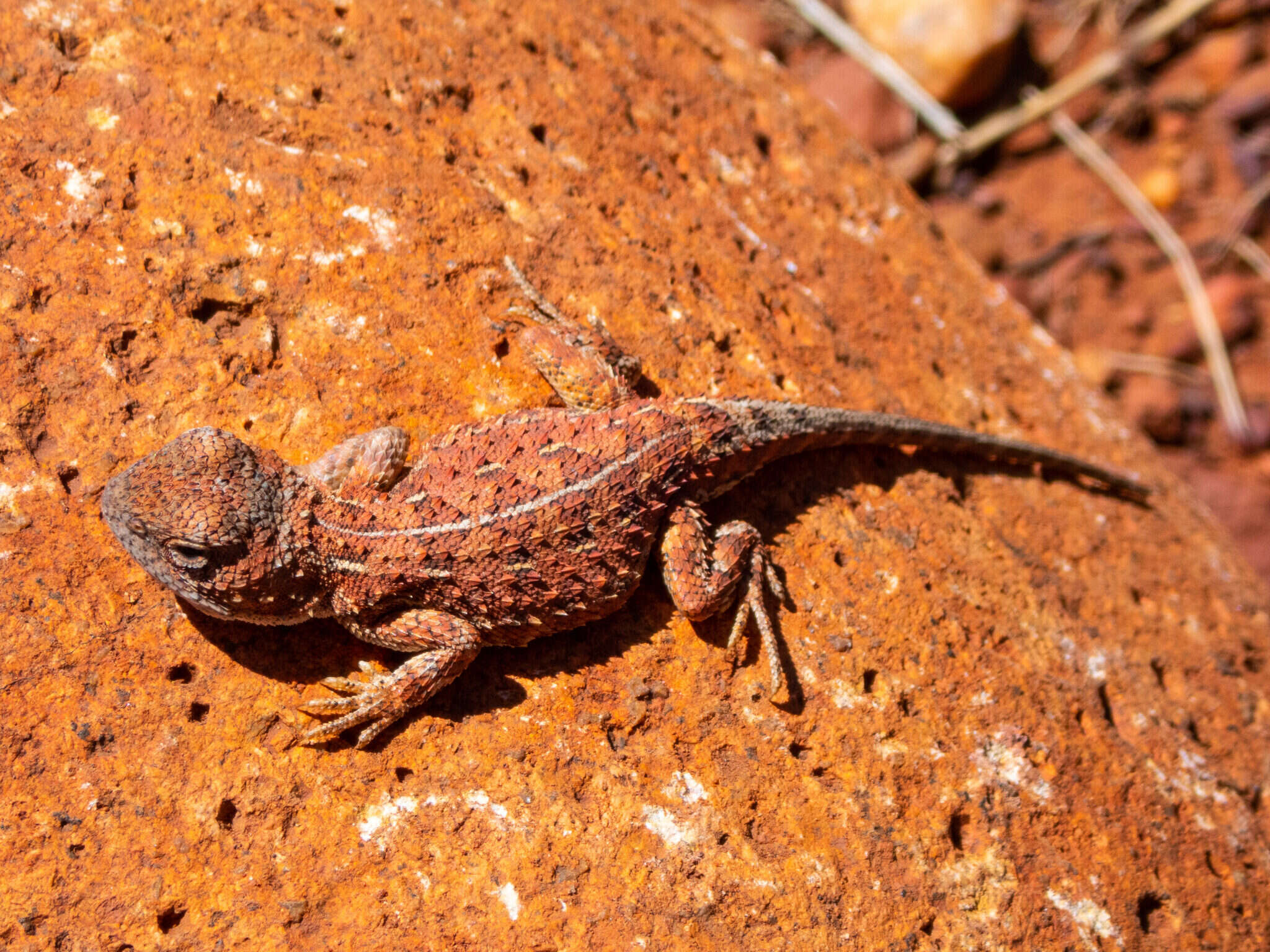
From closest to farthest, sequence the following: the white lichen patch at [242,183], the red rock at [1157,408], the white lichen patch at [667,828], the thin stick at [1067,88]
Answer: the white lichen patch at [667,828]
the white lichen patch at [242,183]
the red rock at [1157,408]
the thin stick at [1067,88]

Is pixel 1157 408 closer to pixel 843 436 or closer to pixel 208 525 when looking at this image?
pixel 843 436

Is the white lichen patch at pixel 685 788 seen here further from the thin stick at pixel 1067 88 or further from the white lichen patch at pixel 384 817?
the thin stick at pixel 1067 88

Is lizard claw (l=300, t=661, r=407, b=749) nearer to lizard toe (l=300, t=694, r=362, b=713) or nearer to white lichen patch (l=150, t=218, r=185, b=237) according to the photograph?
lizard toe (l=300, t=694, r=362, b=713)

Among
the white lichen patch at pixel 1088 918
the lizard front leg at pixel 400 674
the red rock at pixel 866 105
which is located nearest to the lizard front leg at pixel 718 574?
the lizard front leg at pixel 400 674

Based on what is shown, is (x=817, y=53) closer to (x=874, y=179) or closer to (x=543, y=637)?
(x=874, y=179)

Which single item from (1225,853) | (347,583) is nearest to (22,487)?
(347,583)

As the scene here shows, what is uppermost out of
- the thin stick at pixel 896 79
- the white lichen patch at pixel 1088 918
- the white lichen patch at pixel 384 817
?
the thin stick at pixel 896 79

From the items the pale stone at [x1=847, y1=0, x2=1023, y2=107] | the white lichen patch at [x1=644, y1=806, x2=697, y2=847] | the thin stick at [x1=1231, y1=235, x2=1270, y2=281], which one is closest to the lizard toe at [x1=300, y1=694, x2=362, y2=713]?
the white lichen patch at [x1=644, y1=806, x2=697, y2=847]
